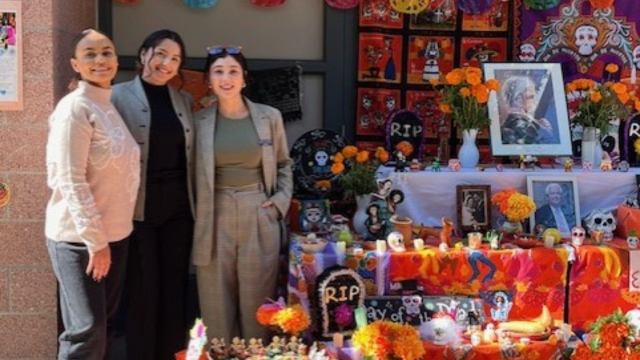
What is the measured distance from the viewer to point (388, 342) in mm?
3271

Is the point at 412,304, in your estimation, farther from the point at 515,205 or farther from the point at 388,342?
the point at 515,205

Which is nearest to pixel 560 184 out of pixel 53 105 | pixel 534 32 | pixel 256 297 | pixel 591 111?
pixel 591 111

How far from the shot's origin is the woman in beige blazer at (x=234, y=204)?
3.72 metres

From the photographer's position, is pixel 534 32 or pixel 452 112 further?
pixel 534 32

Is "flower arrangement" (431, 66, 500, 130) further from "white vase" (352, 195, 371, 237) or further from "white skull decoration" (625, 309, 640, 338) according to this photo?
"white skull decoration" (625, 309, 640, 338)

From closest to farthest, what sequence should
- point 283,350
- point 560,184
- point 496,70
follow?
1. point 283,350
2. point 560,184
3. point 496,70

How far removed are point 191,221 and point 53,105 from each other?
944 mm

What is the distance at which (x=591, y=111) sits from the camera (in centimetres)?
471

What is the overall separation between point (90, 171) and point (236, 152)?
A: 845 millimetres

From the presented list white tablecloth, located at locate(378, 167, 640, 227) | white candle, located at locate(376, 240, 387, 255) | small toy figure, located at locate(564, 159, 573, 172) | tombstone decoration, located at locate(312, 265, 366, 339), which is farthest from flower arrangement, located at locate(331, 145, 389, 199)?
small toy figure, located at locate(564, 159, 573, 172)

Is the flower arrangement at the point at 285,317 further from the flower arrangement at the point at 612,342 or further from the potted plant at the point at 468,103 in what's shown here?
the potted plant at the point at 468,103

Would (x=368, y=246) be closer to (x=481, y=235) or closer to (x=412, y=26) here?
(x=481, y=235)

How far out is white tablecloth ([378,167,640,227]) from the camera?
448 cm

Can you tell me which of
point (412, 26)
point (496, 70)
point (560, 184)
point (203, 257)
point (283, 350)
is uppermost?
point (412, 26)
